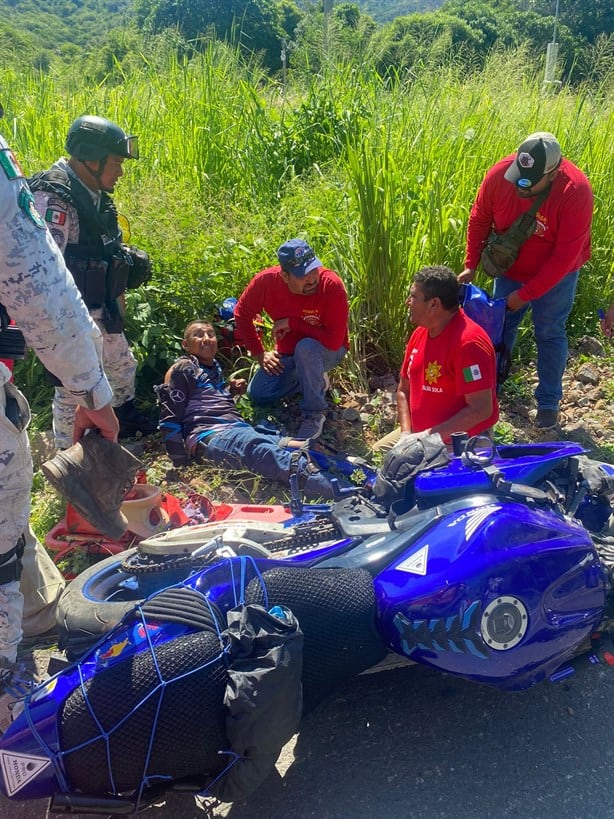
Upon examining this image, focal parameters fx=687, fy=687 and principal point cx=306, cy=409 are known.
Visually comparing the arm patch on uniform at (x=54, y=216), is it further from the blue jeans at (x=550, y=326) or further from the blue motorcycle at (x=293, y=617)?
the blue jeans at (x=550, y=326)

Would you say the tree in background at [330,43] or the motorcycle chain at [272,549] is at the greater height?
the tree in background at [330,43]

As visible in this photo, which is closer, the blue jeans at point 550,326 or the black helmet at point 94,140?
the black helmet at point 94,140

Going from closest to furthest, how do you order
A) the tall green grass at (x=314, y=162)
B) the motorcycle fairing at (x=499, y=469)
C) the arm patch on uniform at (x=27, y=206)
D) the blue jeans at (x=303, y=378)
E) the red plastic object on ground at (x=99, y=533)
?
the arm patch on uniform at (x=27, y=206), the motorcycle fairing at (x=499, y=469), the red plastic object on ground at (x=99, y=533), the blue jeans at (x=303, y=378), the tall green grass at (x=314, y=162)

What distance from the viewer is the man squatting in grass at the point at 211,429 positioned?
3.72 m

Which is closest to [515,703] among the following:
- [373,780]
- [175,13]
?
[373,780]

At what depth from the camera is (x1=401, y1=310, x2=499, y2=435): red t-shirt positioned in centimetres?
321

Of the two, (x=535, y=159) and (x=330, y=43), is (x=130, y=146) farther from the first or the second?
(x=330, y=43)

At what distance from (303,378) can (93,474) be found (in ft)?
6.58

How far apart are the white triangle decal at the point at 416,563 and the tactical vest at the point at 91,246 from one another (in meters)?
2.18

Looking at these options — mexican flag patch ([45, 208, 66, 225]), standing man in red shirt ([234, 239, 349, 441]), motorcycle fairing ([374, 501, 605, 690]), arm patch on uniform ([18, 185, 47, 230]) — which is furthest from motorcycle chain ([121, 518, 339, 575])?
standing man in red shirt ([234, 239, 349, 441])

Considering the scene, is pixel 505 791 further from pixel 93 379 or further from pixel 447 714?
pixel 93 379

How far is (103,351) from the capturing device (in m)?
3.62

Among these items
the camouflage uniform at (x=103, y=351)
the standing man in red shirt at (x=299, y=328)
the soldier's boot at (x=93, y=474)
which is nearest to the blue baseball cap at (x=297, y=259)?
the standing man in red shirt at (x=299, y=328)

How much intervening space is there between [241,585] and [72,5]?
25.7 metres
